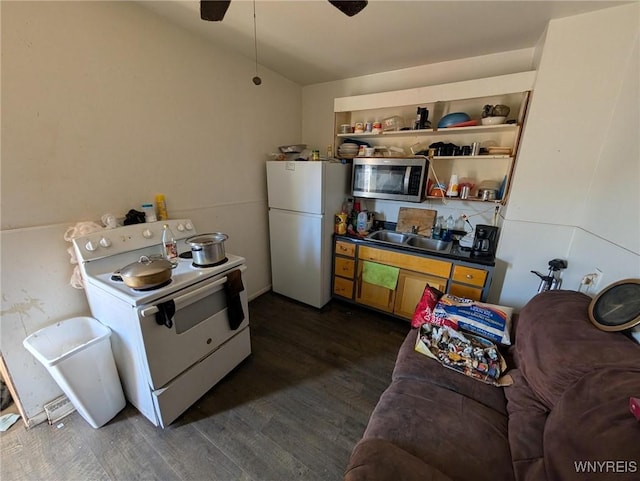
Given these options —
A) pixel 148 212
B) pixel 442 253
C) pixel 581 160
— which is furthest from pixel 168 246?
pixel 581 160

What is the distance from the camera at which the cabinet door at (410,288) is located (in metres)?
2.22

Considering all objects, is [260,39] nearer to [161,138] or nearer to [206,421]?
[161,138]

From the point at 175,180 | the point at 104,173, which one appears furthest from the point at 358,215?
the point at 104,173

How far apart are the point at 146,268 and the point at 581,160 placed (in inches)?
109

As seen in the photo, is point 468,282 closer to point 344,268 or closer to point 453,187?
point 453,187

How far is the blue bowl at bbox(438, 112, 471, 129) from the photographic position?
2123 millimetres

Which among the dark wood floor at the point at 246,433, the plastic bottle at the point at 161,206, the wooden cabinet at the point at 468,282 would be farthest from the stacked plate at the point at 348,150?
the dark wood floor at the point at 246,433

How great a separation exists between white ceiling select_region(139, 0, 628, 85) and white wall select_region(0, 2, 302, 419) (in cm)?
31

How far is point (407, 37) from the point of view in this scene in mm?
1874

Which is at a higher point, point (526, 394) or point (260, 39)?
point (260, 39)

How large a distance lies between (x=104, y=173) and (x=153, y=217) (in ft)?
1.22

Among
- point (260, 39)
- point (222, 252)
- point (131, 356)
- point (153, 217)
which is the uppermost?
point (260, 39)

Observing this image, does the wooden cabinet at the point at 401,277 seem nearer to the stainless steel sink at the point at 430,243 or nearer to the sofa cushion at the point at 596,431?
the stainless steel sink at the point at 430,243

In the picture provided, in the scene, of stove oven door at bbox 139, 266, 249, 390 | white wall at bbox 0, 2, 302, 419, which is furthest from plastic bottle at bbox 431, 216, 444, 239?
white wall at bbox 0, 2, 302, 419
